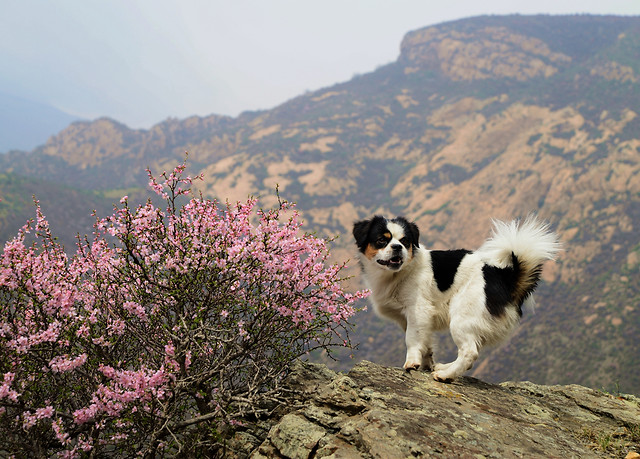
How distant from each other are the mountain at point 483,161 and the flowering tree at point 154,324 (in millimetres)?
23770

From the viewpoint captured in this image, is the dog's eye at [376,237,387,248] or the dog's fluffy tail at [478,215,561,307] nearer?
the dog's fluffy tail at [478,215,561,307]

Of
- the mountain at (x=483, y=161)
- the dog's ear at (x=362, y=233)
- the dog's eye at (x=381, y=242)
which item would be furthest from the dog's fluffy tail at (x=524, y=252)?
the mountain at (x=483, y=161)

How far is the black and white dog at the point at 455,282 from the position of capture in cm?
632

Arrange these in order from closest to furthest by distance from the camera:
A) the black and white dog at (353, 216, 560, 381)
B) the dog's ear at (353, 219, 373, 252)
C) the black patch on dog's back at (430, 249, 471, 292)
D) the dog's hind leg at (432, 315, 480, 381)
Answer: the dog's hind leg at (432, 315, 480, 381)
the black and white dog at (353, 216, 560, 381)
the black patch on dog's back at (430, 249, 471, 292)
the dog's ear at (353, 219, 373, 252)

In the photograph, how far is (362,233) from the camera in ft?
23.4

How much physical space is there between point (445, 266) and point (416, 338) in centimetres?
128

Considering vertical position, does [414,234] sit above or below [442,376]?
above

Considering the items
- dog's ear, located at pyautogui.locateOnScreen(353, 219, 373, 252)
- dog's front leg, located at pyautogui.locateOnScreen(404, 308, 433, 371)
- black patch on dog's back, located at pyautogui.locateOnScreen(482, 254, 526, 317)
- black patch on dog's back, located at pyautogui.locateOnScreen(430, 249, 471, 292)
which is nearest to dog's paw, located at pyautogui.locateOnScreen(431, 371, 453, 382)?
dog's front leg, located at pyautogui.locateOnScreen(404, 308, 433, 371)

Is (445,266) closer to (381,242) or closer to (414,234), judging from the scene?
(414,234)

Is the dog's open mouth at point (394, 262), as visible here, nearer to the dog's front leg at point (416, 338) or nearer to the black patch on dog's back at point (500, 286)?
the dog's front leg at point (416, 338)

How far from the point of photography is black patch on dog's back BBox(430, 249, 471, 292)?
22.4ft

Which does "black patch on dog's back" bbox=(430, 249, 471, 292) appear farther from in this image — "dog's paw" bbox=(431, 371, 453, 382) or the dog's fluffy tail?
"dog's paw" bbox=(431, 371, 453, 382)

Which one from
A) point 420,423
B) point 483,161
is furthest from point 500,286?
point 483,161

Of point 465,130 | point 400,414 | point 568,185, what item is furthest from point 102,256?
point 465,130
